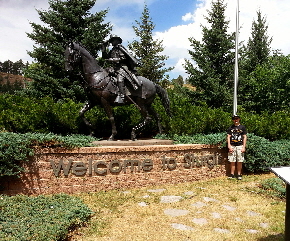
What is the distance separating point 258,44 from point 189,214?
27.0 m

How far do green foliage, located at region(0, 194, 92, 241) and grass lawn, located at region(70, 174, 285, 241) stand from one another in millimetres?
248

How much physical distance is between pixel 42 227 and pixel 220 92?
59.8 feet

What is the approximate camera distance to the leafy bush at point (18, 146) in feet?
18.0

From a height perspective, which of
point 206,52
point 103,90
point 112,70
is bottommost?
point 103,90

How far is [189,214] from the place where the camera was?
16.6 feet

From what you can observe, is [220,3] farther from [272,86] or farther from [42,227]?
[42,227]

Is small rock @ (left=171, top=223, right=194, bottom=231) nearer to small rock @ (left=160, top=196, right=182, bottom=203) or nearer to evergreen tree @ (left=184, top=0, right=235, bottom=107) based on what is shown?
small rock @ (left=160, top=196, right=182, bottom=203)

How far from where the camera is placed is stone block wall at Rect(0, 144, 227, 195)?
602 cm

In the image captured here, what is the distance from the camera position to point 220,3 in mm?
22406

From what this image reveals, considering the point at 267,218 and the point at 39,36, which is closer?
the point at 267,218

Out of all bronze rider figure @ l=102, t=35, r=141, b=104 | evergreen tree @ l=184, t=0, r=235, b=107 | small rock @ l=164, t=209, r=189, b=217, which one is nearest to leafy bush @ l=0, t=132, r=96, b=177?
bronze rider figure @ l=102, t=35, r=141, b=104

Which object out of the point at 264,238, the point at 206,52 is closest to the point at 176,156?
the point at 264,238

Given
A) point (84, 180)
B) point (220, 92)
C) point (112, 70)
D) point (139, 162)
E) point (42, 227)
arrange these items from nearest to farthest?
1. point (42, 227)
2. point (84, 180)
3. point (139, 162)
4. point (112, 70)
5. point (220, 92)

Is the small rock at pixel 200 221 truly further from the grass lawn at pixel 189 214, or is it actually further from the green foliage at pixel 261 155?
the green foliage at pixel 261 155
